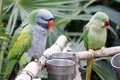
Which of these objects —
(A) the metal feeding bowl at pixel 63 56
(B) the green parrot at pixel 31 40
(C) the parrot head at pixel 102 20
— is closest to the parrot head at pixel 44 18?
(B) the green parrot at pixel 31 40

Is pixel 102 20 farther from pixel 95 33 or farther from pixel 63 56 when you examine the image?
pixel 63 56

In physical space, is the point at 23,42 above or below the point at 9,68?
above

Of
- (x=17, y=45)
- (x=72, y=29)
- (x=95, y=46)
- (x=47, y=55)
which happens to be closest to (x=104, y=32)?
(x=95, y=46)

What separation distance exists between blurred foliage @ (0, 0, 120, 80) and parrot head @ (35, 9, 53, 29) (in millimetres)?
158

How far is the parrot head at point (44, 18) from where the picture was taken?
136 centimetres

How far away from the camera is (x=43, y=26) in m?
1.40

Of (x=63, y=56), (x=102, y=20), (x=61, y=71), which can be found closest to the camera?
(x=61, y=71)

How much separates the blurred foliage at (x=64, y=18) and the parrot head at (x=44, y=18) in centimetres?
16

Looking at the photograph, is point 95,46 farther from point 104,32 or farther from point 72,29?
point 72,29

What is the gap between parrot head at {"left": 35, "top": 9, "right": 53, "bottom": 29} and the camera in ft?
4.47

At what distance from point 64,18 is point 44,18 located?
2.11 ft

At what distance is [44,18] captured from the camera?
1.37m

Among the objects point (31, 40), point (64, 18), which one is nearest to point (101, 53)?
point (31, 40)

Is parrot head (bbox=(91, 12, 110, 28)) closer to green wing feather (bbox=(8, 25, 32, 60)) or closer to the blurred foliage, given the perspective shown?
the blurred foliage
